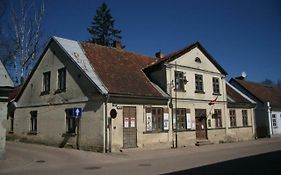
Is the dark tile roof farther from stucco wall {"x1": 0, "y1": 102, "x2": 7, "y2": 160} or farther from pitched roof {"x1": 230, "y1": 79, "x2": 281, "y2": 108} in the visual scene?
pitched roof {"x1": 230, "y1": 79, "x2": 281, "y2": 108}

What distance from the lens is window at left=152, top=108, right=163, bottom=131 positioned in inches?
810

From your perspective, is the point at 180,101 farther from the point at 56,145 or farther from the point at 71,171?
the point at 71,171

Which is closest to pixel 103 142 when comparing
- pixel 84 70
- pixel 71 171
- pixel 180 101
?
pixel 84 70

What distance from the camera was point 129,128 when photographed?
18.9m

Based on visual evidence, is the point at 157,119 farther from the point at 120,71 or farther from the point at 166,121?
the point at 120,71

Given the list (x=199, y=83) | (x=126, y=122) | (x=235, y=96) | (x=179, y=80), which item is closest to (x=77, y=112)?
(x=126, y=122)

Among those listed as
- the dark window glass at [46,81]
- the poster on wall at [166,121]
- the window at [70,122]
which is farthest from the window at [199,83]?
the dark window glass at [46,81]

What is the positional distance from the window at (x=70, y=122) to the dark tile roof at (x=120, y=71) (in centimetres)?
361

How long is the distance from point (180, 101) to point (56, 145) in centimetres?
985

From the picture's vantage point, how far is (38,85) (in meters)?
23.9

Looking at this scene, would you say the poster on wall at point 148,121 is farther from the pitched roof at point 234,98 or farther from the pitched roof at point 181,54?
the pitched roof at point 234,98

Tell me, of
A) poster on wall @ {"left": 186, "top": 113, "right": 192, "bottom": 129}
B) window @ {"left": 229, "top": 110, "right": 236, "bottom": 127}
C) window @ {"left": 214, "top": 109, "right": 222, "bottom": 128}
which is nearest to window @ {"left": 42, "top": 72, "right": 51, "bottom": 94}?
poster on wall @ {"left": 186, "top": 113, "right": 192, "bottom": 129}

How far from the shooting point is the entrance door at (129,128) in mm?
18609

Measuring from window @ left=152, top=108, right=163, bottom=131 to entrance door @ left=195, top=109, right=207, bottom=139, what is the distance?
4.38 m
